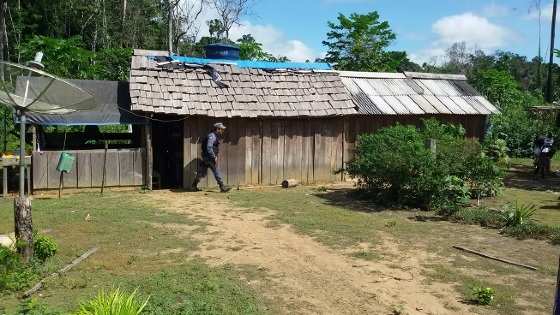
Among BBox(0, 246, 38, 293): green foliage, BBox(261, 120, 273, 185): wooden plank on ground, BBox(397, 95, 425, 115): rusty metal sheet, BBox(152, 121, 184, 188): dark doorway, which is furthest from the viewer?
BBox(397, 95, 425, 115): rusty metal sheet

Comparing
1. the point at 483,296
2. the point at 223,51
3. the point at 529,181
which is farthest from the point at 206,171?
the point at 529,181

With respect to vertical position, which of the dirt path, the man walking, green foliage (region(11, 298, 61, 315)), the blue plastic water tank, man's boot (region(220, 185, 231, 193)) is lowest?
the dirt path

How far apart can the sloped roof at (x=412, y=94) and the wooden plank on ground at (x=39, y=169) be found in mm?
8935

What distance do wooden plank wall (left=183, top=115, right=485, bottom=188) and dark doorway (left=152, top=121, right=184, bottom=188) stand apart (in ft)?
2.73

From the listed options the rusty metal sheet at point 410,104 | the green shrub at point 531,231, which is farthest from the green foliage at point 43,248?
the rusty metal sheet at point 410,104

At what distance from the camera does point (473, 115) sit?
1888 centimetres

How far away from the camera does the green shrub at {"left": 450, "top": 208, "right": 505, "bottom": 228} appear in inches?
414

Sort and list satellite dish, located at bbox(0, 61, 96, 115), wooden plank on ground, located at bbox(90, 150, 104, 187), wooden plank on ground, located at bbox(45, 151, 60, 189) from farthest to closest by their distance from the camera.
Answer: wooden plank on ground, located at bbox(90, 150, 104, 187), wooden plank on ground, located at bbox(45, 151, 60, 189), satellite dish, located at bbox(0, 61, 96, 115)

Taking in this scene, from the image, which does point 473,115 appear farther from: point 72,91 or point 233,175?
point 72,91

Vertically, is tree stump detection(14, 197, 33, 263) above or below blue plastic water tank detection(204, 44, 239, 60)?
below

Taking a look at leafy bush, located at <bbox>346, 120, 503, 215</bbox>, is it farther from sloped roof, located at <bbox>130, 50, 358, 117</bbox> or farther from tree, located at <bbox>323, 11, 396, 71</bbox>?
tree, located at <bbox>323, 11, 396, 71</bbox>

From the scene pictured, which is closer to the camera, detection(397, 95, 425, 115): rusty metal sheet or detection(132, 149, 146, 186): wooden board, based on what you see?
detection(132, 149, 146, 186): wooden board

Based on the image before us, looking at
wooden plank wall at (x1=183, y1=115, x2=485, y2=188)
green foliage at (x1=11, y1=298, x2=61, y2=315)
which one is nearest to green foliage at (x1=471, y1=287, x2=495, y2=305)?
green foliage at (x1=11, y1=298, x2=61, y2=315)

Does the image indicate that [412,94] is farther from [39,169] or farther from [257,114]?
[39,169]
